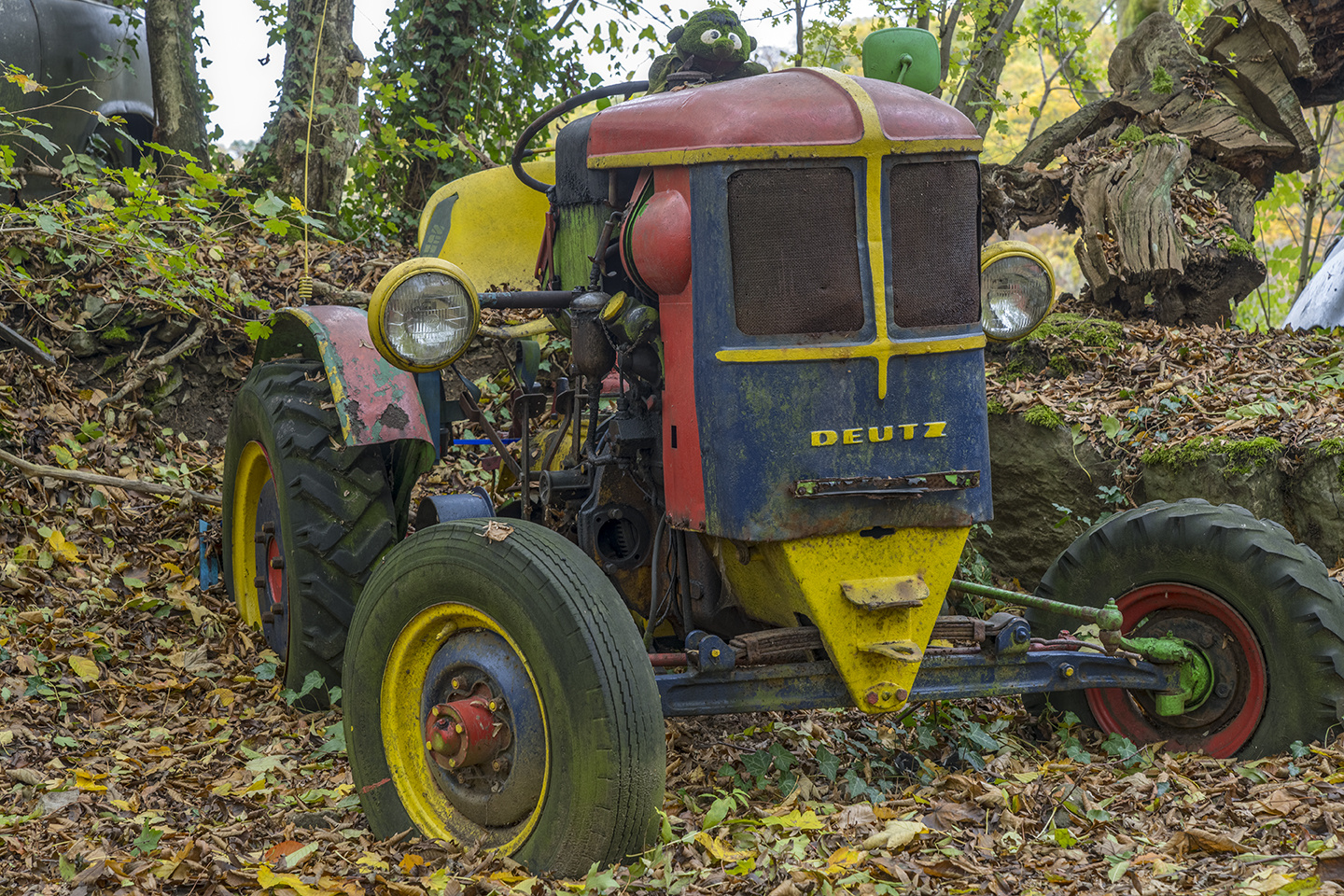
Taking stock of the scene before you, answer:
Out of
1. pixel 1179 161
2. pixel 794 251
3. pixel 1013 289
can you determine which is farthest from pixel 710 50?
pixel 1179 161

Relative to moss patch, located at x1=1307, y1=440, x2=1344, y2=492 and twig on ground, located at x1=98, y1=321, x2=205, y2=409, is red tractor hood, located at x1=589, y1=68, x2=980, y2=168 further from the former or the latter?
twig on ground, located at x1=98, y1=321, x2=205, y2=409

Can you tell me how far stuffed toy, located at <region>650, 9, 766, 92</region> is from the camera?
386cm

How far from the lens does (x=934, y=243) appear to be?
334 centimetres

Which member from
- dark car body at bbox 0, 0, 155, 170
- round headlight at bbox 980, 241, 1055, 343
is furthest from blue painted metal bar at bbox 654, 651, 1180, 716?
dark car body at bbox 0, 0, 155, 170

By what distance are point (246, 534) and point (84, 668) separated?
2.77 feet

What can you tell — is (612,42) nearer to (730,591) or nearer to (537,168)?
(537,168)

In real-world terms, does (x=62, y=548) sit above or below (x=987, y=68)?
below

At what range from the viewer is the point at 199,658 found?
5023mm

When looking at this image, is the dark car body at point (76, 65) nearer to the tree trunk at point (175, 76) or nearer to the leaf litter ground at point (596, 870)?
the tree trunk at point (175, 76)

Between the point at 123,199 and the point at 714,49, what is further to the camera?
the point at 123,199

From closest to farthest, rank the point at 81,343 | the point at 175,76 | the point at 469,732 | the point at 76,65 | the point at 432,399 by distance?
the point at 469,732
the point at 432,399
the point at 81,343
the point at 76,65
the point at 175,76

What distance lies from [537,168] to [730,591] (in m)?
2.04

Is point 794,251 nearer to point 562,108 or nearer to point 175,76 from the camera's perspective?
point 562,108

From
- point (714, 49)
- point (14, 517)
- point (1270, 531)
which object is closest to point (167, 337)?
point (14, 517)
